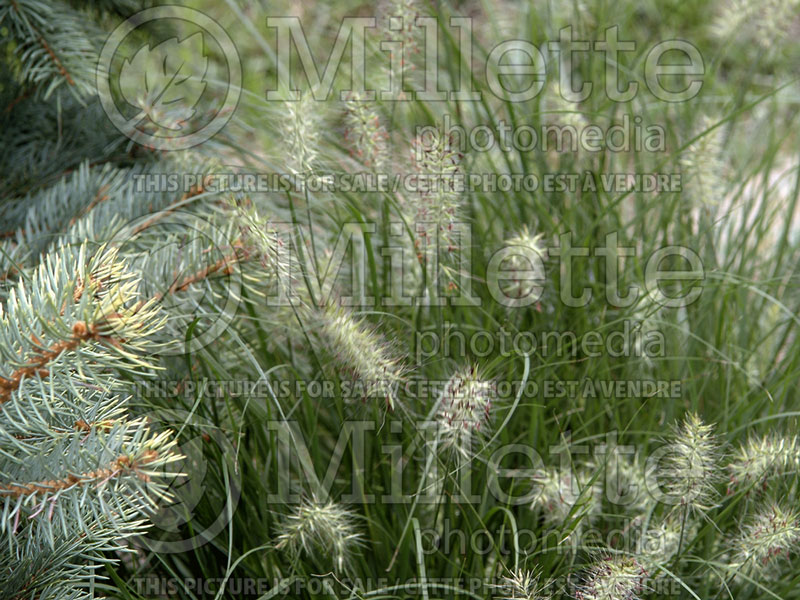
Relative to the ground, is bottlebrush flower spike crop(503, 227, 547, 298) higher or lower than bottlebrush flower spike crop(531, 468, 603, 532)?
higher

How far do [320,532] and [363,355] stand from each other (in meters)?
0.30

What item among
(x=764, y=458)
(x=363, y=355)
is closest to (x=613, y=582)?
(x=764, y=458)

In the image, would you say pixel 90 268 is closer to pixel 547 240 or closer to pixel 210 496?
pixel 210 496

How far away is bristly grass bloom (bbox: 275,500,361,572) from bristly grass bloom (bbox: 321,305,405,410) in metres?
0.19

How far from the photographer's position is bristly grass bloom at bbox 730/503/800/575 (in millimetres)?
1146

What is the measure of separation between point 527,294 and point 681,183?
0.55 m

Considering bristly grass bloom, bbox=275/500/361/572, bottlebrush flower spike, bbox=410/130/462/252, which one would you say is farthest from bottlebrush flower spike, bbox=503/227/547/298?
bristly grass bloom, bbox=275/500/361/572

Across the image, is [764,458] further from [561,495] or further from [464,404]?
[464,404]

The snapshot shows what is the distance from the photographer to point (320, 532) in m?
1.22

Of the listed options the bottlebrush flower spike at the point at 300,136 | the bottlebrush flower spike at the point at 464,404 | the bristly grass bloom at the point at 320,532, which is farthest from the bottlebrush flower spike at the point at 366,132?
the bristly grass bloom at the point at 320,532

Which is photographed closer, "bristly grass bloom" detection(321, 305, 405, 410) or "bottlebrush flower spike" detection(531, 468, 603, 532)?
"bristly grass bloom" detection(321, 305, 405, 410)

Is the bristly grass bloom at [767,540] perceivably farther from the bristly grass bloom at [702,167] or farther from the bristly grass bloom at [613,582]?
the bristly grass bloom at [702,167]

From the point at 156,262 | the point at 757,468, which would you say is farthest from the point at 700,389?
the point at 156,262

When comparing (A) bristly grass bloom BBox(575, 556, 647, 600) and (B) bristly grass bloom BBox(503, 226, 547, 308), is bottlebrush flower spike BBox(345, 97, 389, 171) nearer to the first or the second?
(B) bristly grass bloom BBox(503, 226, 547, 308)
